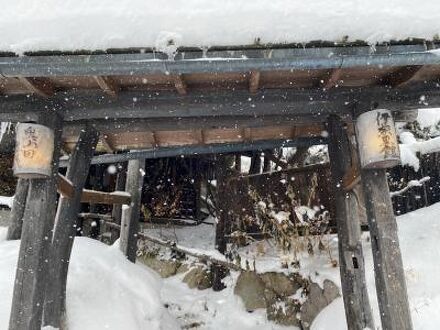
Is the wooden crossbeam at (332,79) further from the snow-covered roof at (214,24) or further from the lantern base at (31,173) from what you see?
the lantern base at (31,173)

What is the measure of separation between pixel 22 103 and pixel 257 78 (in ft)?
7.44

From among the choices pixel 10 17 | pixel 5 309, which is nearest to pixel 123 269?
pixel 5 309

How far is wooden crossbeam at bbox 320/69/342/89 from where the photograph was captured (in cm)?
332

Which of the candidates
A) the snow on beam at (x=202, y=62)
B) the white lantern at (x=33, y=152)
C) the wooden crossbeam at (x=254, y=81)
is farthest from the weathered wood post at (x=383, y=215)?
the white lantern at (x=33, y=152)

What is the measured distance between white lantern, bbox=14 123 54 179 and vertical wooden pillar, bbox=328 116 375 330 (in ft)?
10.1

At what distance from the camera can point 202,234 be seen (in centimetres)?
1090

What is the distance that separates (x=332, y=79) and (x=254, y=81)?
0.70 metres

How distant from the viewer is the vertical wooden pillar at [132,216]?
697 cm

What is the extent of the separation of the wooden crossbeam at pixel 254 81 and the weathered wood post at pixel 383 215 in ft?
3.33

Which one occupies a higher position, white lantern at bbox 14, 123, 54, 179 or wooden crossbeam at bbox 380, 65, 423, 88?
wooden crossbeam at bbox 380, 65, 423, 88

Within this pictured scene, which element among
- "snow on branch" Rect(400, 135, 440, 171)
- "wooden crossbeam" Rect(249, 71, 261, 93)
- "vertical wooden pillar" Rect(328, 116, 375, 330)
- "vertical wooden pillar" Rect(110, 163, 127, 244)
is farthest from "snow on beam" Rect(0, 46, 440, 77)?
"vertical wooden pillar" Rect(110, 163, 127, 244)

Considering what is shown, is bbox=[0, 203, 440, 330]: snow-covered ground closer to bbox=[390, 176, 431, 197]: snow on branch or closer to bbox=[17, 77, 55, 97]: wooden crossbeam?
bbox=[390, 176, 431, 197]: snow on branch

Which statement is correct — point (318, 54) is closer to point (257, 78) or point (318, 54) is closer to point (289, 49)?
point (289, 49)

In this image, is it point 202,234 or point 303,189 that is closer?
point 303,189
